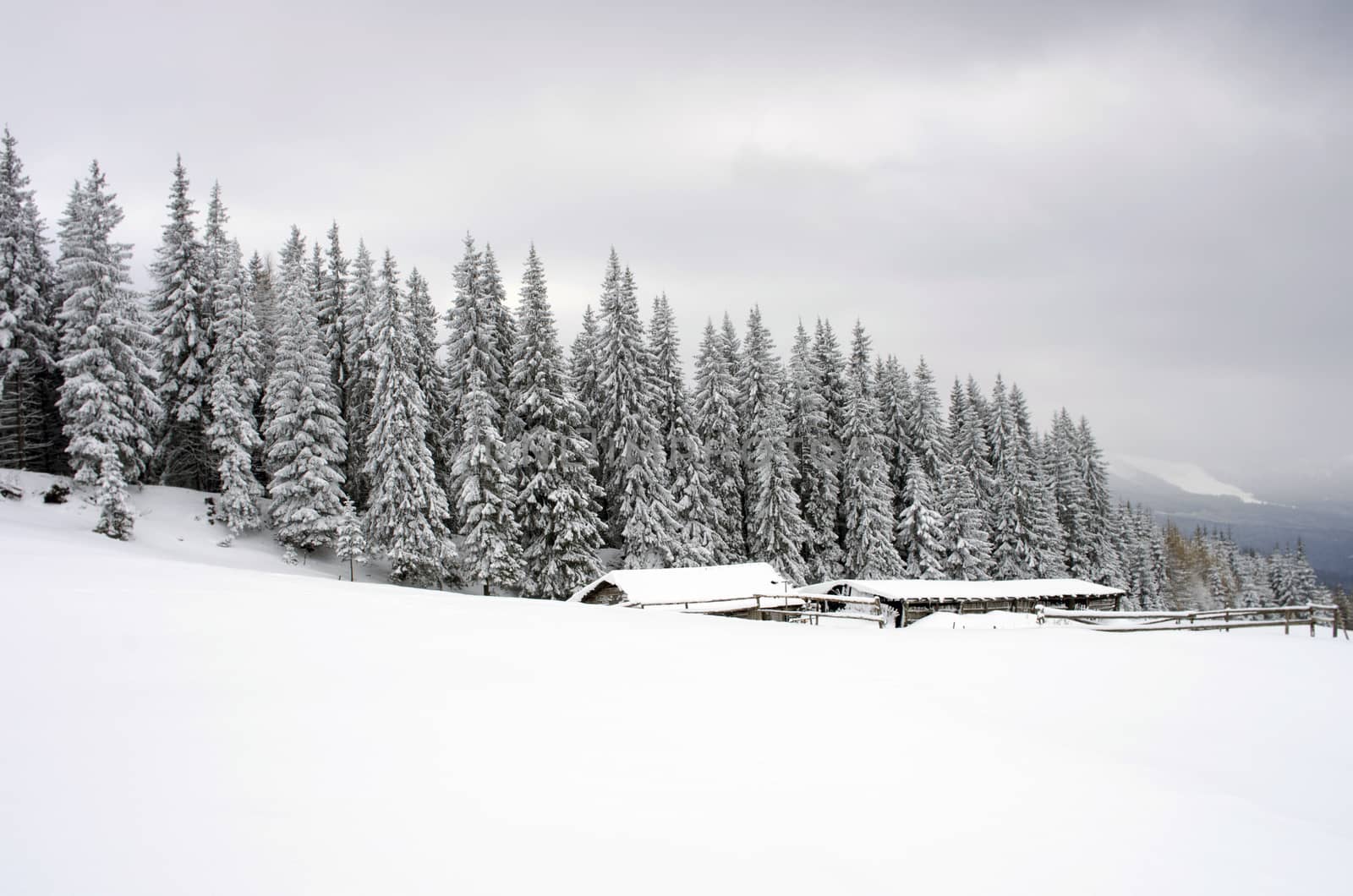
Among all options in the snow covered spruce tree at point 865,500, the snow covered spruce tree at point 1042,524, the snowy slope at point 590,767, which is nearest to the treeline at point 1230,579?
the snow covered spruce tree at point 1042,524

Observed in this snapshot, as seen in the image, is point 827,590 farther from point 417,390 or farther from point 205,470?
point 205,470

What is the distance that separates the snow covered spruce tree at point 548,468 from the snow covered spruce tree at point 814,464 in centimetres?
Result: 1730

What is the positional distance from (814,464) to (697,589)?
20.1m

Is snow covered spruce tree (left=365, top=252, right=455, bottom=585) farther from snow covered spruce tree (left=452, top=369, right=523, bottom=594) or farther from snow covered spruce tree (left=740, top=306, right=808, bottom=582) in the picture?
snow covered spruce tree (left=740, top=306, right=808, bottom=582)

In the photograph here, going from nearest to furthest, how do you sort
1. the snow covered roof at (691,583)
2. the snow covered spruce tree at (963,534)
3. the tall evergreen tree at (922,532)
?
the snow covered roof at (691,583) → the tall evergreen tree at (922,532) → the snow covered spruce tree at (963,534)

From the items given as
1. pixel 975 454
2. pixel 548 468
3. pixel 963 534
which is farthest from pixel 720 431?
pixel 975 454

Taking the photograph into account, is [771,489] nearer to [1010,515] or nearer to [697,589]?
[697,589]

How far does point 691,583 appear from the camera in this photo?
3578cm

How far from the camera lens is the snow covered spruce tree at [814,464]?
51250 mm

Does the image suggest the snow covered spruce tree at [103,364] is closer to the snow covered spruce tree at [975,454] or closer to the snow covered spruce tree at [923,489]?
the snow covered spruce tree at [923,489]

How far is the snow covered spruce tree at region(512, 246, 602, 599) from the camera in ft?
129

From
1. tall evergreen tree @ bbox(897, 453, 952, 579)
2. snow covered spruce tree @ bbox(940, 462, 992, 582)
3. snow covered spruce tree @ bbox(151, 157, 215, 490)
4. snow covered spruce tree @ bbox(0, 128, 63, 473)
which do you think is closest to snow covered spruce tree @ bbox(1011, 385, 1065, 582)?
snow covered spruce tree @ bbox(940, 462, 992, 582)

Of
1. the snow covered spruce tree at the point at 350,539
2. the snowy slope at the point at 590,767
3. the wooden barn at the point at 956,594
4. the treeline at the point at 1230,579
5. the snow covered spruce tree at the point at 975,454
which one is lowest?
the treeline at the point at 1230,579

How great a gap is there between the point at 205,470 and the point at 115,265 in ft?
47.7
